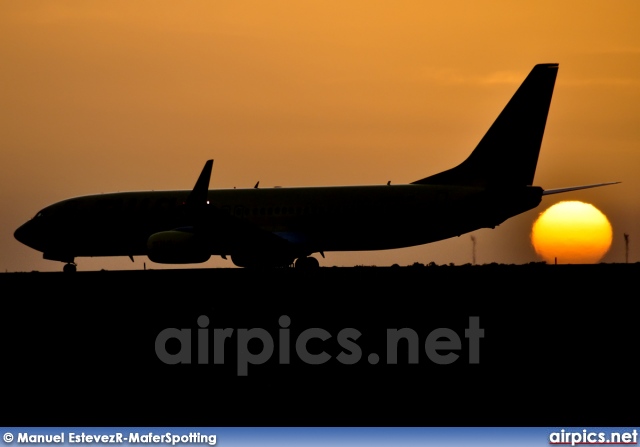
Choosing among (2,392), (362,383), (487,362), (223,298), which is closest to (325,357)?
(362,383)

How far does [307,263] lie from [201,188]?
5.98m

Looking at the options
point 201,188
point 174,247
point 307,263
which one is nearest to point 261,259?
point 307,263

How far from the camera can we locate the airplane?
46594 mm

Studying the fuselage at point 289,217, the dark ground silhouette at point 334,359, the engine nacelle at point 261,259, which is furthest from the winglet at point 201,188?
the dark ground silhouette at point 334,359

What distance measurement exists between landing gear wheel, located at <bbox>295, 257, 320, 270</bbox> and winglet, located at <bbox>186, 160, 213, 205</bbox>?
533 centimetres

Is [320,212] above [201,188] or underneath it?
underneath

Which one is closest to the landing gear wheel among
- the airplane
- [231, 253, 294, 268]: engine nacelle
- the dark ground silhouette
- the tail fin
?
the airplane

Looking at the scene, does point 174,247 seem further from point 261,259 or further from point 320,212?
point 320,212

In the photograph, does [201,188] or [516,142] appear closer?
[516,142]

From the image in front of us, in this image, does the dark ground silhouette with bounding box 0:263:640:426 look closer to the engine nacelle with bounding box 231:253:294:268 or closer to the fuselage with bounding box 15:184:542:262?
the fuselage with bounding box 15:184:542:262

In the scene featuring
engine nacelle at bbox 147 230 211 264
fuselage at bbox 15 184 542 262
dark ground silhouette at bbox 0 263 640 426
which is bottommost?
dark ground silhouette at bbox 0 263 640 426

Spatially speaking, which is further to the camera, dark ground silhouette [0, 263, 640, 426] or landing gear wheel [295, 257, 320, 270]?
landing gear wheel [295, 257, 320, 270]

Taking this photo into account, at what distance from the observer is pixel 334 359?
2344cm

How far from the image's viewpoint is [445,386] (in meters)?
21.7
